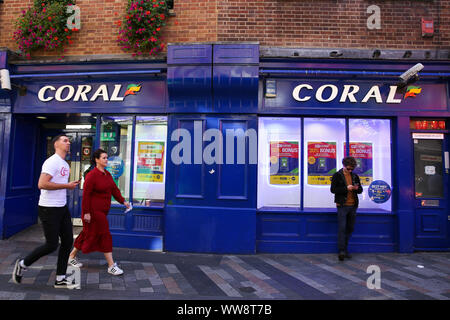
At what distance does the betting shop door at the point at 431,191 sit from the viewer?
5.86 m

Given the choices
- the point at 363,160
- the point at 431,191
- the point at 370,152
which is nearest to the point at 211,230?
the point at 363,160

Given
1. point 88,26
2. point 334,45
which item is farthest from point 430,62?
point 88,26

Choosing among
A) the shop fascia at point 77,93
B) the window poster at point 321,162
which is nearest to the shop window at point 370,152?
the window poster at point 321,162

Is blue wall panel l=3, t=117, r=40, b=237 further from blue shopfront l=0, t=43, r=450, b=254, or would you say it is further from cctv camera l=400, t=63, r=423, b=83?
cctv camera l=400, t=63, r=423, b=83

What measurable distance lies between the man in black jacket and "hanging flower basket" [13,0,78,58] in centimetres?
673

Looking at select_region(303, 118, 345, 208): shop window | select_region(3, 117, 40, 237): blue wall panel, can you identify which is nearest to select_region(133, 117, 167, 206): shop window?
select_region(3, 117, 40, 237): blue wall panel

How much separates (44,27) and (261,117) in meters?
5.39

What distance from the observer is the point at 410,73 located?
5414 millimetres

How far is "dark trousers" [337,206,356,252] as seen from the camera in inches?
207

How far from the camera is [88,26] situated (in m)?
6.39

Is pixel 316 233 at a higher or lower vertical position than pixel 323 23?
lower

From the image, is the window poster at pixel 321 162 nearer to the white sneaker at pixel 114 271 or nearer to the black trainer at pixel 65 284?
the white sneaker at pixel 114 271

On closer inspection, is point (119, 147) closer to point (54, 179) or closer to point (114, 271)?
point (54, 179)
